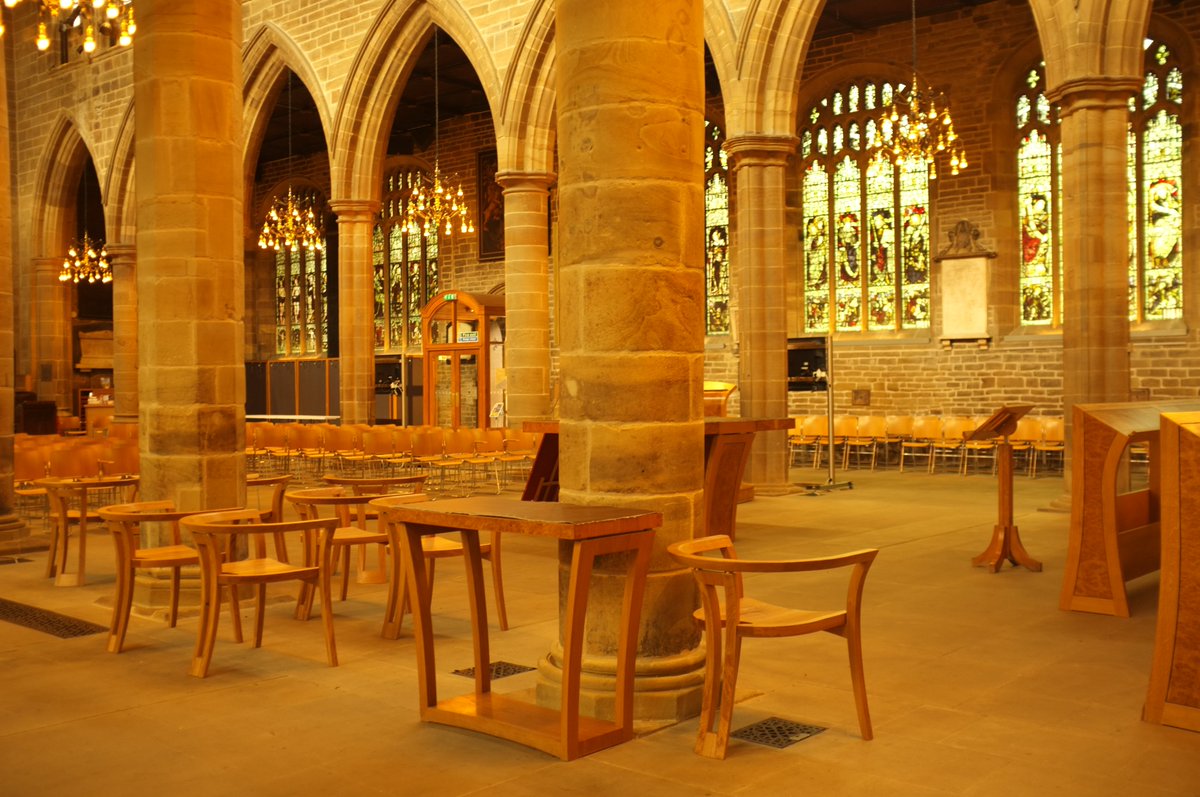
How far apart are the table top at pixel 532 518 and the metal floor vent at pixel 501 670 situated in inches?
42.2

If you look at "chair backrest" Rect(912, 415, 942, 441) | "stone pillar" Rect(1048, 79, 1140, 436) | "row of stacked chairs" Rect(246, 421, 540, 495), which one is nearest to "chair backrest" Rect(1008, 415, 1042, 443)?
"chair backrest" Rect(912, 415, 942, 441)

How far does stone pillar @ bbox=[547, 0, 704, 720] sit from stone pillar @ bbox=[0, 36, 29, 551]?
22.2ft

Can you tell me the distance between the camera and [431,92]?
21766 millimetres

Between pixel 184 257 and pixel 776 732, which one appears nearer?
pixel 776 732

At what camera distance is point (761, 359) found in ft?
42.8

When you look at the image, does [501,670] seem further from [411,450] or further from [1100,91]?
[1100,91]

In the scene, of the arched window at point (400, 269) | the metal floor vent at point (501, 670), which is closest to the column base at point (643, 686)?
the metal floor vent at point (501, 670)

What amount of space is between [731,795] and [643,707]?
0.86m

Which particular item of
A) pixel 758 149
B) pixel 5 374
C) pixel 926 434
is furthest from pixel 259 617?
pixel 926 434

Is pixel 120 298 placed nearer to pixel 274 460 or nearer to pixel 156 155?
pixel 274 460

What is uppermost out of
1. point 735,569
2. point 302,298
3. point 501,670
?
point 302,298

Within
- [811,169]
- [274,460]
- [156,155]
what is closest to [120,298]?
[274,460]

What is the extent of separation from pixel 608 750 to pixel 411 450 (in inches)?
379

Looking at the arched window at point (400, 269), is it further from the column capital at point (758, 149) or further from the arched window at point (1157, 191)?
the arched window at point (1157, 191)
